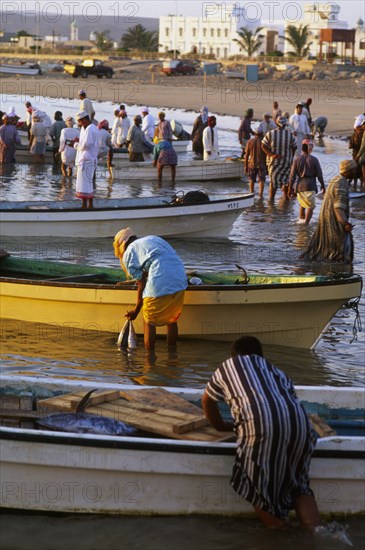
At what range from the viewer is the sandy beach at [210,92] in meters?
47.9

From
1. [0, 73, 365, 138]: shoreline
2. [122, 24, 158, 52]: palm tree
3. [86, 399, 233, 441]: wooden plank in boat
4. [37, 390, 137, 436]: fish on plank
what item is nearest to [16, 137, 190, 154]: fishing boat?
[0, 73, 365, 138]: shoreline

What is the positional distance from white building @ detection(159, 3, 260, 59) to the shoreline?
44824mm

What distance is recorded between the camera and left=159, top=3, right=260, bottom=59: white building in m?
126

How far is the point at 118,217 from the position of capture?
53.1 ft

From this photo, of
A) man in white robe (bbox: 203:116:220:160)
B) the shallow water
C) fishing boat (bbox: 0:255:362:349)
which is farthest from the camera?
man in white robe (bbox: 203:116:220:160)

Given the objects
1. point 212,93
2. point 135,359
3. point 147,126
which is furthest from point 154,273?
point 212,93

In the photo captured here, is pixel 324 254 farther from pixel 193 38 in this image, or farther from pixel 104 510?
pixel 193 38

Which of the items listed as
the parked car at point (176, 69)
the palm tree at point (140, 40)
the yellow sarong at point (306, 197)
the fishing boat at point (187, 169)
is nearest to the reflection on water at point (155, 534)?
the yellow sarong at point (306, 197)

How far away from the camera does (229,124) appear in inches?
1698

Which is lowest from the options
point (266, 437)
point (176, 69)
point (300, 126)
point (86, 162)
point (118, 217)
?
point (118, 217)

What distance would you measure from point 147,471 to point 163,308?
3402 millimetres

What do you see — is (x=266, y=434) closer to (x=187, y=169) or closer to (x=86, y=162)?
(x=86, y=162)

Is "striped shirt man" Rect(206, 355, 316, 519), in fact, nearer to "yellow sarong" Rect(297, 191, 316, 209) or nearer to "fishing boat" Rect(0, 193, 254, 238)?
"fishing boat" Rect(0, 193, 254, 238)

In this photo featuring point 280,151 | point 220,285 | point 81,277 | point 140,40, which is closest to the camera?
Result: point 220,285
